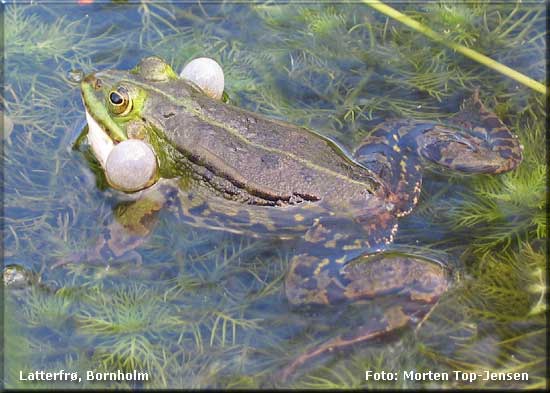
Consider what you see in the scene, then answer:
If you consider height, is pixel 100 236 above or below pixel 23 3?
below

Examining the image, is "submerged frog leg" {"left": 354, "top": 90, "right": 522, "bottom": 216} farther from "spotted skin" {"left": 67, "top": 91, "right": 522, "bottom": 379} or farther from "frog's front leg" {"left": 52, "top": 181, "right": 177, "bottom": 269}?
"frog's front leg" {"left": 52, "top": 181, "right": 177, "bottom": 269}

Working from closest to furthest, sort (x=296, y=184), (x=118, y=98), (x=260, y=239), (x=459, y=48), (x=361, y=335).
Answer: (x=361, y=335)
(x=296, y=184)
(x=118, y=98)
(x=260, y=239)
(x=459, y=48)

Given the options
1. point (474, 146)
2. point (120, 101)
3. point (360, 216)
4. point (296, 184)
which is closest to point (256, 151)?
point (296, 184)

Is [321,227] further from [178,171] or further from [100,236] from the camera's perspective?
[100,236]

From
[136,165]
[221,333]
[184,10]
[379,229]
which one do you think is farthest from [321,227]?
[184,10]

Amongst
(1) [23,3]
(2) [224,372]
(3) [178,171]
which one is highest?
(1) [23,3]

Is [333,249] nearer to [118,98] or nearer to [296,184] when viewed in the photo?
[296,184]

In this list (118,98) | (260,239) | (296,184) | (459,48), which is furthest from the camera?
(459,48)
